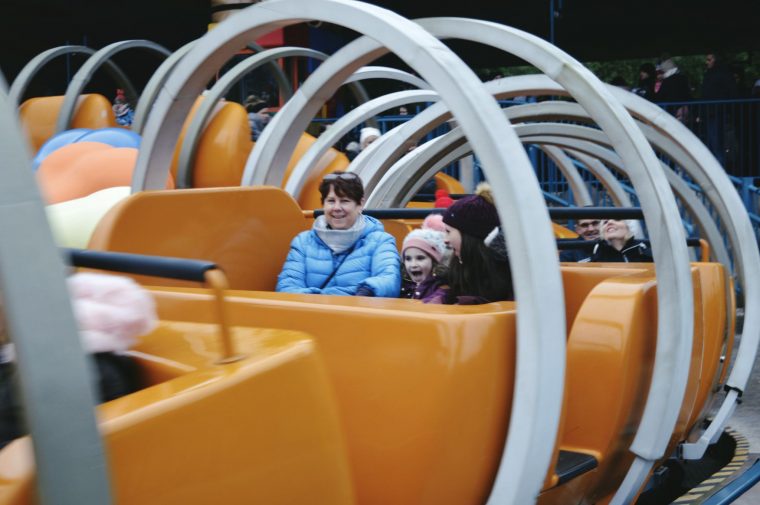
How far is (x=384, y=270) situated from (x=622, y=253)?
150 cm

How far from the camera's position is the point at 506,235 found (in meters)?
2.57

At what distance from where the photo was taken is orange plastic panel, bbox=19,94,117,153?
953 centimetres

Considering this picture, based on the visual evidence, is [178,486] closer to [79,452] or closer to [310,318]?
[79,452]

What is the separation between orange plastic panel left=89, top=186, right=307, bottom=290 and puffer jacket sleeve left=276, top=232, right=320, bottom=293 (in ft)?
0.48

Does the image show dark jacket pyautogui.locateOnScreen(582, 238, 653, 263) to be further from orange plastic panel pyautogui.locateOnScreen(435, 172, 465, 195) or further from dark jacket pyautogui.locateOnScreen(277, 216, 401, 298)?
orange plastic panel pyautogui.locateOnScreen(435, 172, 465, 195)

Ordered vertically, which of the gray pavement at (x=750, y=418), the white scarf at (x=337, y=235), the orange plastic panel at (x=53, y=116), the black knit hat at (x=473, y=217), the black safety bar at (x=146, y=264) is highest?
the orange plastic panel at (x=53, y=116)

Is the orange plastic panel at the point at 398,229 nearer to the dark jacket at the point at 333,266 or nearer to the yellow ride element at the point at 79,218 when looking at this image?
the dark jacket at the point at 333,266

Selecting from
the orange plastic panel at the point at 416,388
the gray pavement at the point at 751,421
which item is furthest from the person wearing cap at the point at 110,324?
the gray pavement at the point at 751,421

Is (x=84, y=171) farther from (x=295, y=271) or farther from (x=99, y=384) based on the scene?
(x=99, y=384)

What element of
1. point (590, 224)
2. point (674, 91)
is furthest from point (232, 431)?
point (674, 91)

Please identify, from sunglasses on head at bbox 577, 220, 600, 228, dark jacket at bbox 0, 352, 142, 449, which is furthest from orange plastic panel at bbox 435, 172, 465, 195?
dark jacket at bbox 0, 352, 142, 449

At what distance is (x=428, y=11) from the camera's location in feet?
58.1

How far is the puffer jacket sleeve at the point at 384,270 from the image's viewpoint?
388cm

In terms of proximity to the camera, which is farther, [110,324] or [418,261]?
[418,261]
